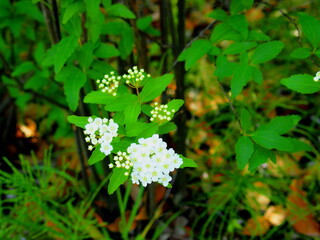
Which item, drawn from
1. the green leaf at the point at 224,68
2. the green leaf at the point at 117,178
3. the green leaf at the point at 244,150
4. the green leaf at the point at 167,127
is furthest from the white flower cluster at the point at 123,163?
the green leaf at the point at 224,68

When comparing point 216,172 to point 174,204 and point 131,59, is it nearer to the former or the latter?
point 174,204

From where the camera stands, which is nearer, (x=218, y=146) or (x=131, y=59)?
(x=131, y=59)

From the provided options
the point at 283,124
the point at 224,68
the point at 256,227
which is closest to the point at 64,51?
the point at 224,68

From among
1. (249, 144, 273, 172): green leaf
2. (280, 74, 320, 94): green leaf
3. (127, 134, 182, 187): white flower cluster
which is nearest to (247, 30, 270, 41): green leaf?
(280, 74, 320, 94): green leaf

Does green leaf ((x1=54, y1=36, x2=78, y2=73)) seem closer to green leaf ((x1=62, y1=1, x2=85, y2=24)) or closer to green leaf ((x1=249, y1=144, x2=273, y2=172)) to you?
green leaf ((x1=62, y1=1, x2=85, y2=24))

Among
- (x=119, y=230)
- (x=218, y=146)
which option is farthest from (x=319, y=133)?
(x=119, y=230)

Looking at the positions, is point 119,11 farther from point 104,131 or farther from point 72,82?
point 104,131
